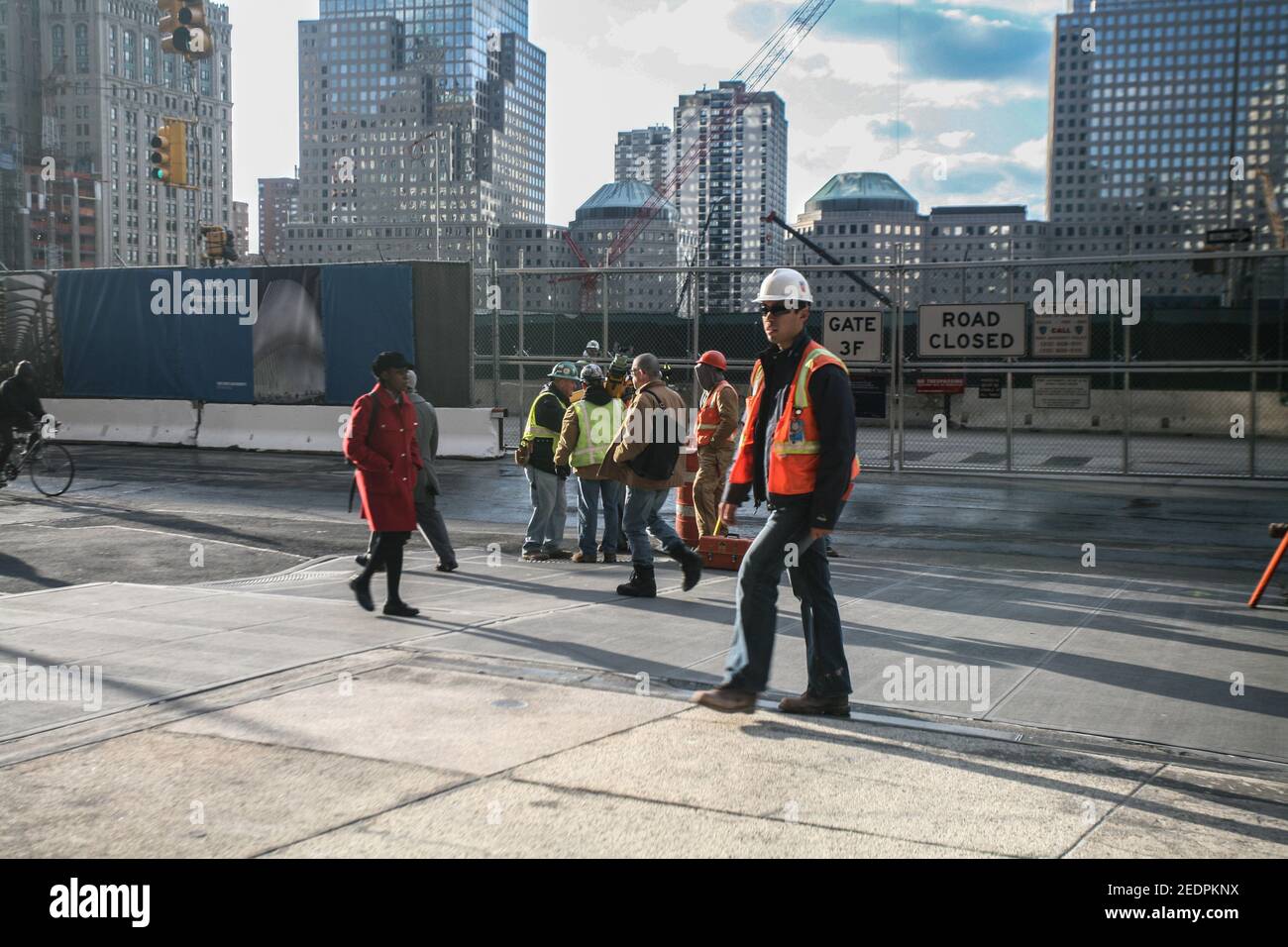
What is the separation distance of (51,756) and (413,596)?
4433mm

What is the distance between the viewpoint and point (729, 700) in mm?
6086

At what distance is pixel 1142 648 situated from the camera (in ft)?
26.0

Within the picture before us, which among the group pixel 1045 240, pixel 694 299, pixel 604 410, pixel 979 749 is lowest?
pixel 979 749

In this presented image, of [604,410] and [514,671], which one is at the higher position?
[604,410]

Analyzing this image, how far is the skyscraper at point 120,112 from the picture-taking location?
154 meters

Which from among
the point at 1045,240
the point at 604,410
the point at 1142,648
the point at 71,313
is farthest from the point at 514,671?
the point at 1045,240

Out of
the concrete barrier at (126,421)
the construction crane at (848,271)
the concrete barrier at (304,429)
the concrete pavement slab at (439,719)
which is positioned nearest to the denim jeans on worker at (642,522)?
the concrete pavement slab at (439,719)

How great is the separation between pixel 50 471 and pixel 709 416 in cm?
1055

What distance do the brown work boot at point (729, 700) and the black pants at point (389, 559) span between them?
330cm

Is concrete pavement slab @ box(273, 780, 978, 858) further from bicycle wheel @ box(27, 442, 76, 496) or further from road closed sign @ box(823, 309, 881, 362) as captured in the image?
road closed sign @ box(823, 309, 881, 362)

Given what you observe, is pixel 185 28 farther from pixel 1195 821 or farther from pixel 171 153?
pixel 1195 821

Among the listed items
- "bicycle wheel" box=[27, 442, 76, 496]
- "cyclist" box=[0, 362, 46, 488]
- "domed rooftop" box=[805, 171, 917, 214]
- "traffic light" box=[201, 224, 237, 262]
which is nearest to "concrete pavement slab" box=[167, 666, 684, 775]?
"cyclist" box=[0, 362, 46, 488]

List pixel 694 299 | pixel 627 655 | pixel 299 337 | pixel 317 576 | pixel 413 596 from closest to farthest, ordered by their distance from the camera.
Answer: pixel 627 655, pixel 413 596, pixel 317 576, pixel 694 299, pixel 299 337
